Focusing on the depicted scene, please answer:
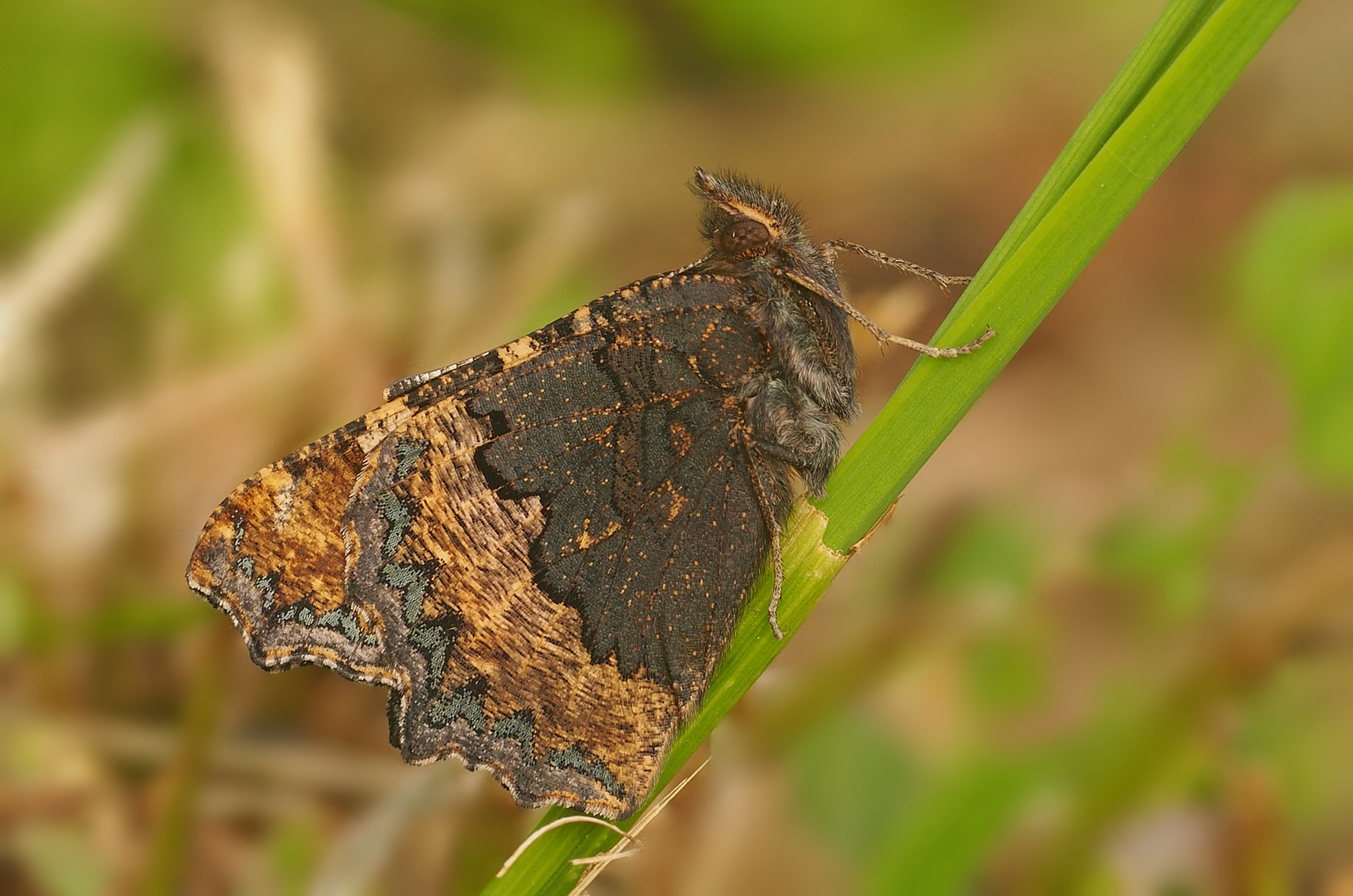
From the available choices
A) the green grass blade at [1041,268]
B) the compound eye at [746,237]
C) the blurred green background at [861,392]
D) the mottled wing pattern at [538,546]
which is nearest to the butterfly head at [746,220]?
the compound eye at [746,237]

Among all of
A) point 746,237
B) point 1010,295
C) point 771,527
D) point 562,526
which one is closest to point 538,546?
point 562,526

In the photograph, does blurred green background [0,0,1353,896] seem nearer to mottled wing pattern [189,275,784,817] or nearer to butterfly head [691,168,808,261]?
butterfly head [691,168,808,261]

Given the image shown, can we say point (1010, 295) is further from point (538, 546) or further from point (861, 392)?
point (538, 546)

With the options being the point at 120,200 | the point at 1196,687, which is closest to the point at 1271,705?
the point at 1196,687

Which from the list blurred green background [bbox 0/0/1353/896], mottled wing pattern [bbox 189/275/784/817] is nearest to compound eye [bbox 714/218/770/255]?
mottled wing pattern [bbox 189/275/784/817]

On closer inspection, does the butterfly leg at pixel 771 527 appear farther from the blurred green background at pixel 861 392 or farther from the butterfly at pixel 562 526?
the blurred green background at pixel 861 392

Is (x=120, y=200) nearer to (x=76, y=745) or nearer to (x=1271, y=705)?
(x=76, y=745)
